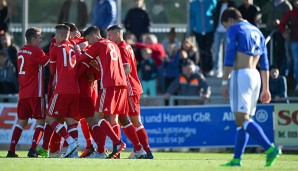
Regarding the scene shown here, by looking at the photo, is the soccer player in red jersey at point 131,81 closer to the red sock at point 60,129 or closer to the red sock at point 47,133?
the red sock at point 60,129

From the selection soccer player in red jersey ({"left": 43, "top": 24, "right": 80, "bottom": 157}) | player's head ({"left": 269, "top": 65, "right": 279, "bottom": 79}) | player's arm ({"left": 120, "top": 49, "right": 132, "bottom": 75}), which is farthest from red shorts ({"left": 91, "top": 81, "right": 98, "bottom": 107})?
player's head ({"left": 269, "top": 65, "right": 279, "bottom": 79})

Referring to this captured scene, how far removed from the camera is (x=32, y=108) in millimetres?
20109

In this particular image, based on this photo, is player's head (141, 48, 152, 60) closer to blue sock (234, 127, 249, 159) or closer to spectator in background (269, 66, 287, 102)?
spectator in background (269, 66, 287, 102)

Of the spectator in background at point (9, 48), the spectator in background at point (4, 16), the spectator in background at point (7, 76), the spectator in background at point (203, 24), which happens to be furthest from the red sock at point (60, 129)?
the spectator in background at point (4, 16)

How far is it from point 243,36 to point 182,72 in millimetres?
10016

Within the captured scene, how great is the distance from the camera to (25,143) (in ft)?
87.2

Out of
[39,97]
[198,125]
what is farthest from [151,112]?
[39,97]

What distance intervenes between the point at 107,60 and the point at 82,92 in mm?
1208

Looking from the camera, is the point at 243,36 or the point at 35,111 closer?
the point at 243,36

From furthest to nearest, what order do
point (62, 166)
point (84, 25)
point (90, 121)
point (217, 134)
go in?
point (84, 25), point (217, 134), point (90, 121), point (62, 166)

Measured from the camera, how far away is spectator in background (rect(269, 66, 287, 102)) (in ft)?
83.6

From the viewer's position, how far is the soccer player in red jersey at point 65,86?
63.4 ft

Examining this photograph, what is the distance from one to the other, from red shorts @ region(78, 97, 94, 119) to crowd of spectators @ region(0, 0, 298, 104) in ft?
21.5

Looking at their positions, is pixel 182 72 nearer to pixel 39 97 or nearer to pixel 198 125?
pixel 198 125
